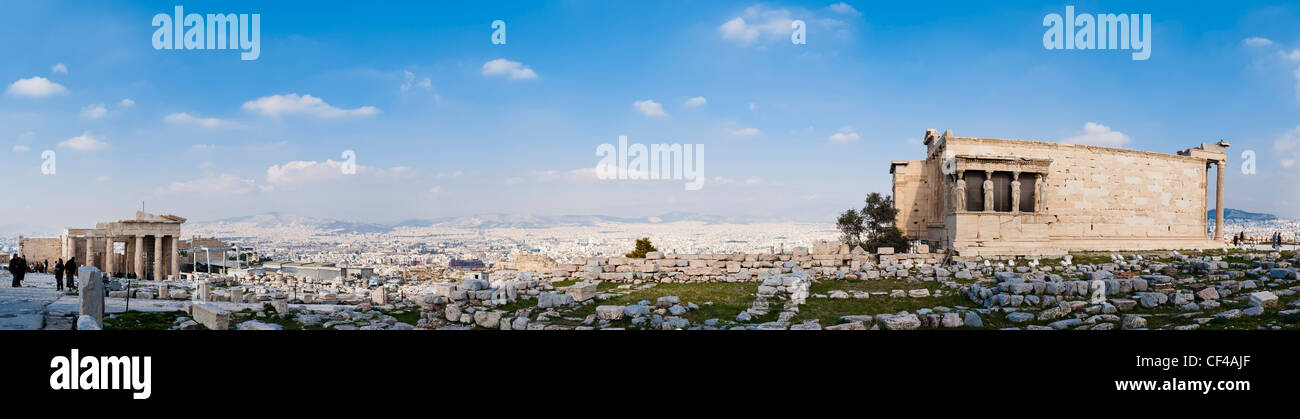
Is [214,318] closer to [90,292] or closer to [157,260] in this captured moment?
[90,292]

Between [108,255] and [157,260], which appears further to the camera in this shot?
[108,255]

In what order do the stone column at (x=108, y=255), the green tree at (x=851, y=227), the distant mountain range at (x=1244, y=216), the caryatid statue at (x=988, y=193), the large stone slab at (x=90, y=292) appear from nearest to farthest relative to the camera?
the large stone slab at (x=90, y=292) < the caryatid statue at (x=988, y=193) < the green tree at (x=851, y=227) < the stone column at (x=108, y=255) < the distant mountain range at (x=1244, y=216)

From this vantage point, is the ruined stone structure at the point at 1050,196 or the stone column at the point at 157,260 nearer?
the ruined stone structure at the point at 1050,196

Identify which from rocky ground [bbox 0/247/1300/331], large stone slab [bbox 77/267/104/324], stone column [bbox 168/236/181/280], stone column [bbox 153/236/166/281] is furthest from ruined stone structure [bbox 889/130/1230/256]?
stone column [bbox 153/236/166/281]

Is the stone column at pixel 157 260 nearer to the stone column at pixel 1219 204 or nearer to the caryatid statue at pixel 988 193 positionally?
the caryatid statue at pixel 988 193

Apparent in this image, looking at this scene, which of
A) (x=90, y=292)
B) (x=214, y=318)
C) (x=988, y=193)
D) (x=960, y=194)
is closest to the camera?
(x=90, y=292)

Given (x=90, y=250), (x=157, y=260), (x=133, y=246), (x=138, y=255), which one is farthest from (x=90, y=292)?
(x=133, y=246)

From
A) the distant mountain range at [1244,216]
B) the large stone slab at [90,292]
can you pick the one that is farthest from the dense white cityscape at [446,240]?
the large stone slab at [90,292]
